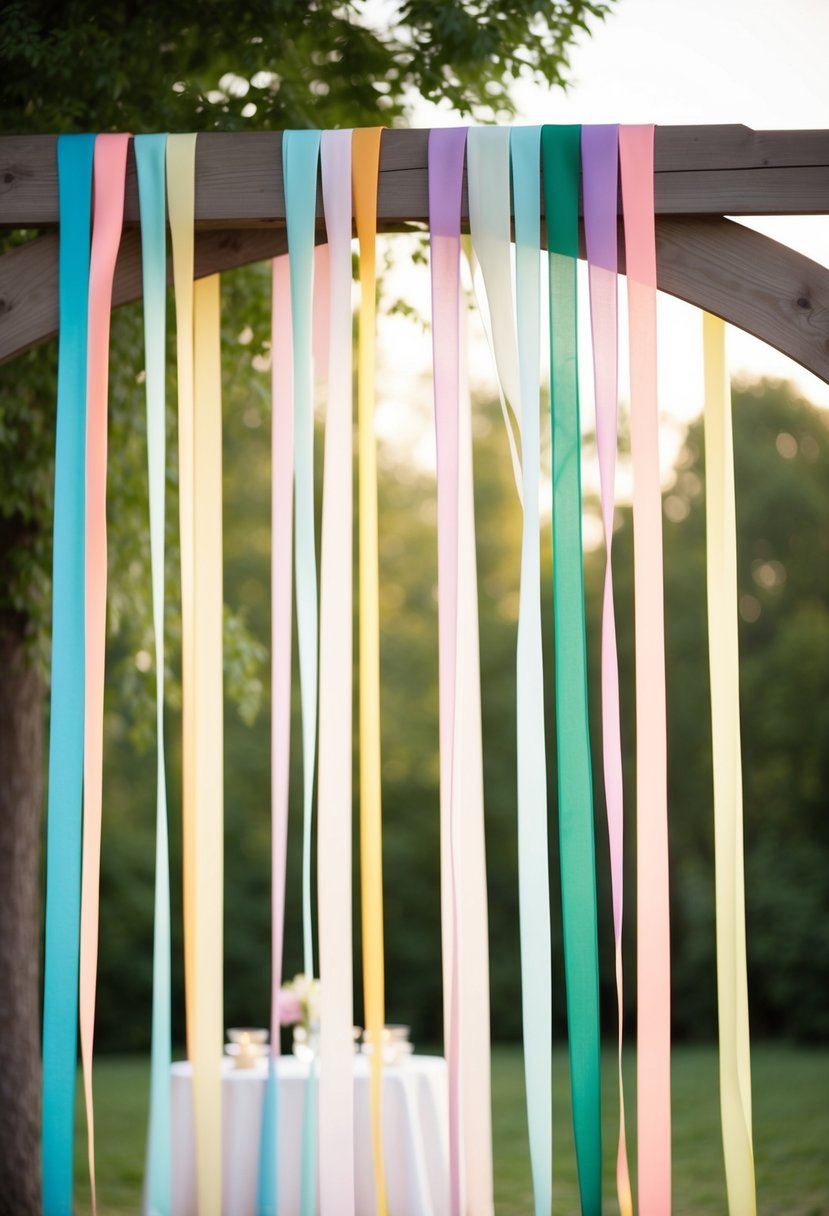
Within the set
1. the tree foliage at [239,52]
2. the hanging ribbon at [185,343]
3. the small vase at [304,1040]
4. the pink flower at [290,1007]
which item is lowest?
the small vase at [304,1040]

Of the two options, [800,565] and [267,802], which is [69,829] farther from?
[800,565]

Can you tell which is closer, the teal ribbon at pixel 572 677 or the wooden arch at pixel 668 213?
the teal ribbon at pixel 572 677

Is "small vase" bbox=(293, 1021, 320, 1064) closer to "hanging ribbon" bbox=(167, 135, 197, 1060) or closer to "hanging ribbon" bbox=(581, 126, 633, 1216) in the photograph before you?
"hanging ribbon" bbox=(167, 135, 197, 1060)

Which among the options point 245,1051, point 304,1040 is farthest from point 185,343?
point 304,1040

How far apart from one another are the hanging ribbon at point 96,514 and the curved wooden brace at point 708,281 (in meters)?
0.11

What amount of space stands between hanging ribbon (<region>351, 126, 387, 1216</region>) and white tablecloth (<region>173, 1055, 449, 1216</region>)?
193 cm

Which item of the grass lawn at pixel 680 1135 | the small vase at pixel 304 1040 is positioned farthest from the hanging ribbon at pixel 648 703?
the grass lawn at pixel 680 1135

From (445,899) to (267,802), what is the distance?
35.7 feet

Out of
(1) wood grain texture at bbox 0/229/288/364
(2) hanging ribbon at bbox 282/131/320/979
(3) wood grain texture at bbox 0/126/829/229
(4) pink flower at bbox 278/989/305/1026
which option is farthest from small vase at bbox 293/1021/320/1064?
(3) wood grain texture at bbox 0/126/829/229

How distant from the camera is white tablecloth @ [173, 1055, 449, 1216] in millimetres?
4527

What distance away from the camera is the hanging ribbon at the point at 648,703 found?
2541 millimetres

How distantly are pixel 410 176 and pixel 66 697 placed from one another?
1.40m

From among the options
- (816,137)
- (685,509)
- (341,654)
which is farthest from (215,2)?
(685,509)

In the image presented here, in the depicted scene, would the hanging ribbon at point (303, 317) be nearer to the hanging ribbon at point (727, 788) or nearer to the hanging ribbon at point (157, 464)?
the hanging ribbon at point (157, 464)
